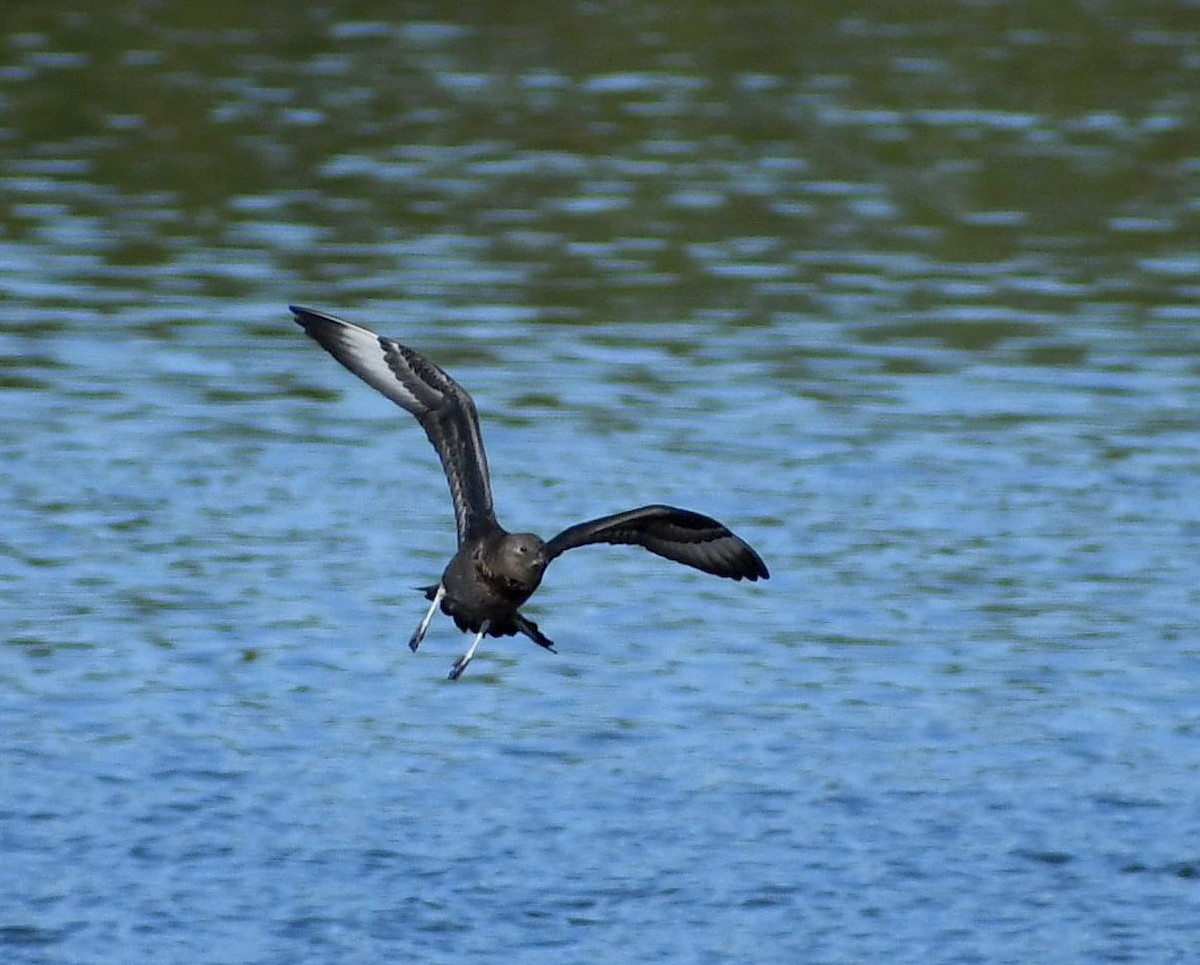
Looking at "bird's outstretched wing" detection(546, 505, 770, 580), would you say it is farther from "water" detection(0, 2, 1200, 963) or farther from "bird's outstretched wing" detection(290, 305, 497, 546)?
"water" detection(0, 2, 1200, 963)

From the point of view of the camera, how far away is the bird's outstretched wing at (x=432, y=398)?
10773 millimetres

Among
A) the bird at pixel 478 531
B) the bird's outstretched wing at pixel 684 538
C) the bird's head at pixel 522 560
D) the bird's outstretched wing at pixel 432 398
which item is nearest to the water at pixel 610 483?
the bird's outstretched wing at pixel 684 538

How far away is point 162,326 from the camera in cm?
2270

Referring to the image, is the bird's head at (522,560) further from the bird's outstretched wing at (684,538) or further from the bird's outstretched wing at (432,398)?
the bird's outstretched wing at (432,398)

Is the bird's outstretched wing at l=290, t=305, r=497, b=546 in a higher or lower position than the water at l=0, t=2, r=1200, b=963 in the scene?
higher

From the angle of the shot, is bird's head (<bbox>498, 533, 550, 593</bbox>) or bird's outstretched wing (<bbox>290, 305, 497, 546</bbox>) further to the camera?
bird's outstretched wing (<bbox>290, 305, 497, 546</bbox>)

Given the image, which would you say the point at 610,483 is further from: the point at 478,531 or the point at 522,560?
the point at 522,560

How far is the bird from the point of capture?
10.1m

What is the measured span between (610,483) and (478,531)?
803 centimetres

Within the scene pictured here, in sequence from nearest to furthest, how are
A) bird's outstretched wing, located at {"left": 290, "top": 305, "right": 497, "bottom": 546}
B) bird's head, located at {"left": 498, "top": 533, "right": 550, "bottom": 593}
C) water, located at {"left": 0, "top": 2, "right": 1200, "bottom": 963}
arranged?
bird's head, located at {"left": 498, "top": 533, "right": 550, "bottom": 593}, bird's outstretched wing, located at {"left": 290, "top": 305, "right": 497, "bottom": 546}, water, located at {"left": 0, "top": 2, "right": 1200, "bottom": 963}

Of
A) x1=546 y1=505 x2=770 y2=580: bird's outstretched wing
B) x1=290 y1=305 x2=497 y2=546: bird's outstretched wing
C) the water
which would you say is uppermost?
x1=290 y1=305 x2=497 y2=546: bird's outstretched wing

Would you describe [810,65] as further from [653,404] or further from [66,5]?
[653,404]

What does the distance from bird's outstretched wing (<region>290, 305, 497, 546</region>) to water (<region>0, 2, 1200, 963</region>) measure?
8.01ft

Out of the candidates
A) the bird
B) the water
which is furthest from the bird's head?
the water
